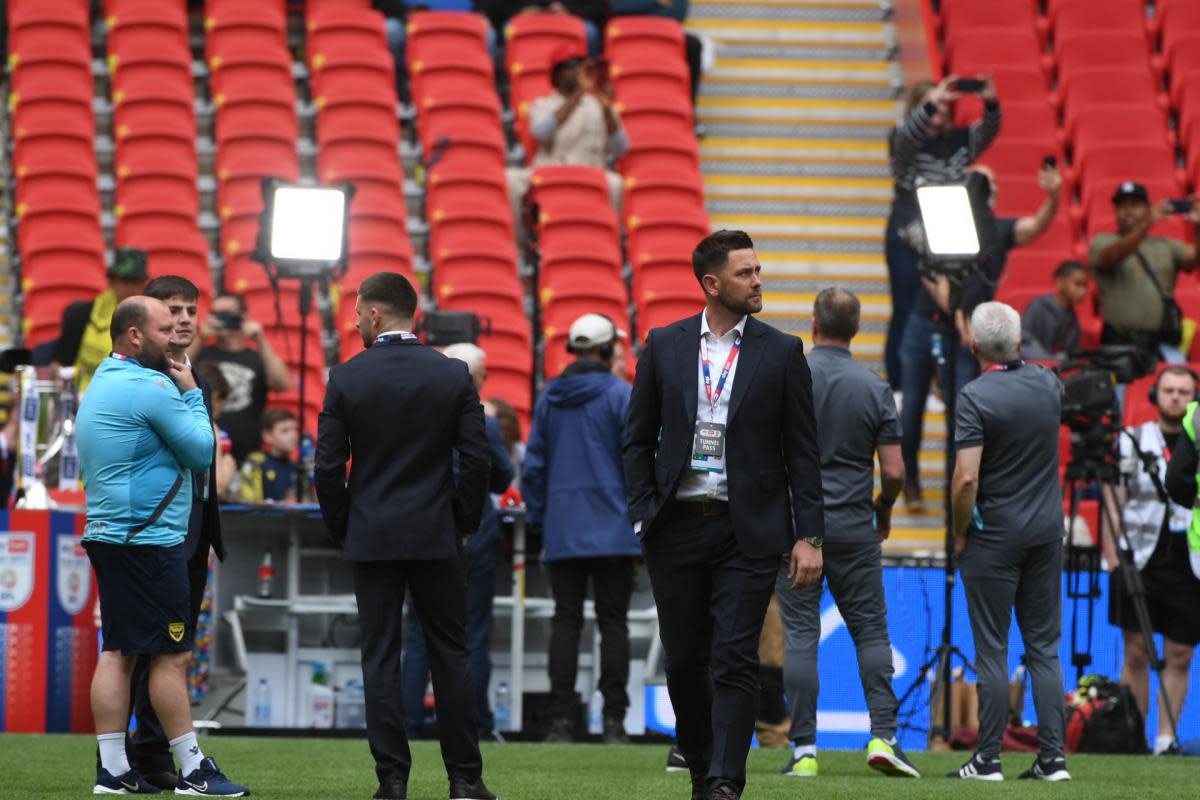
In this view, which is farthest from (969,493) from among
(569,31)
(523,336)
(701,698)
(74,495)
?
(569,31)

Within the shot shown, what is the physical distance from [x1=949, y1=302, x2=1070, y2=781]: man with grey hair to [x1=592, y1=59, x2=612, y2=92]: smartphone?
6593 mm

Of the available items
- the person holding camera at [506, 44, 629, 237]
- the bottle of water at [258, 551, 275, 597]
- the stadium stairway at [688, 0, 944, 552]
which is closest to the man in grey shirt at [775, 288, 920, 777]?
the bottle of water at [258, 551, 275, 597]

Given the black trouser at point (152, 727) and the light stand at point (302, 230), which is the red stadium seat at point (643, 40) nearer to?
the light stand at point (302, 230)

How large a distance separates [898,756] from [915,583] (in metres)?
2.74

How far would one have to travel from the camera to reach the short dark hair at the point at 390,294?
702cm

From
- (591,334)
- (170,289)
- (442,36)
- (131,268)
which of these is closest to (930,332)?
(591,334)

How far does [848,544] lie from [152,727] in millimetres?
2824

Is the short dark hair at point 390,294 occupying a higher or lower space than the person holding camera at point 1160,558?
higher

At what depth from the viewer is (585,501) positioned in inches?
416

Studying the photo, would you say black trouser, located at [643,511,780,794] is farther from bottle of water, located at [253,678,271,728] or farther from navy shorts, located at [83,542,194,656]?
bottle of water, located at [253,678,271,728]

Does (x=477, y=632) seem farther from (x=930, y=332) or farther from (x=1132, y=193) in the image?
(x=1132, y=193)

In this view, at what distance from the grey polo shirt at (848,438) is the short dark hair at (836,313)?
11cm

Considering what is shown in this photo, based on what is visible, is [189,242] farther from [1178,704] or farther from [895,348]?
[1178,704]

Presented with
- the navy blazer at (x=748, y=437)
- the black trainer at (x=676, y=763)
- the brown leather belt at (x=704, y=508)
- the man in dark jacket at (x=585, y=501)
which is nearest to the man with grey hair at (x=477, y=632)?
the man in dark jacket at (x=585, y=501)
